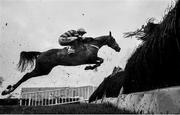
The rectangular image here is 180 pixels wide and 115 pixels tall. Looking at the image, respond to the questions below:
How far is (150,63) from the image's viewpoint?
6.07 feet

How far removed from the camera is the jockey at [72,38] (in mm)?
8397

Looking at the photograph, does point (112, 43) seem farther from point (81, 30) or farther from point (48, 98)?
point (48, 98)

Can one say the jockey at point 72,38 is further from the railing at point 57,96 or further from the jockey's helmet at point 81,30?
the railing at point 57,96

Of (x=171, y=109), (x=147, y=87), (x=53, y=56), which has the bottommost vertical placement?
(x=171, y=109)

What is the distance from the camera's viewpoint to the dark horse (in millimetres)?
8664

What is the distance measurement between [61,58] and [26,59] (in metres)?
1.13

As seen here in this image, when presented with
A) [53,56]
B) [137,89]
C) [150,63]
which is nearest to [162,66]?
[150,63]

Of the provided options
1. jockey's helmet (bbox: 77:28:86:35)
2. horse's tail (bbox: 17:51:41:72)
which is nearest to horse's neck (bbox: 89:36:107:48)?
jockey's helmet (bbox: 77:28:86:35)

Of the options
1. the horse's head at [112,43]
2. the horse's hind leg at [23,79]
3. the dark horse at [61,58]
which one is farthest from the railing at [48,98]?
the horse's head at [112,43]

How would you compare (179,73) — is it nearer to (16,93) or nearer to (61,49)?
(61,49)

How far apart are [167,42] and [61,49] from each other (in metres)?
7.53

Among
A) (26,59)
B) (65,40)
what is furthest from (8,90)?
(65,40)

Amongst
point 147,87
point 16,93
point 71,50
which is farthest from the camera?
point 16,93

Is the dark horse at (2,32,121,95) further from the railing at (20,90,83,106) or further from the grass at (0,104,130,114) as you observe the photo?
the grass at (0,104,130,114)
